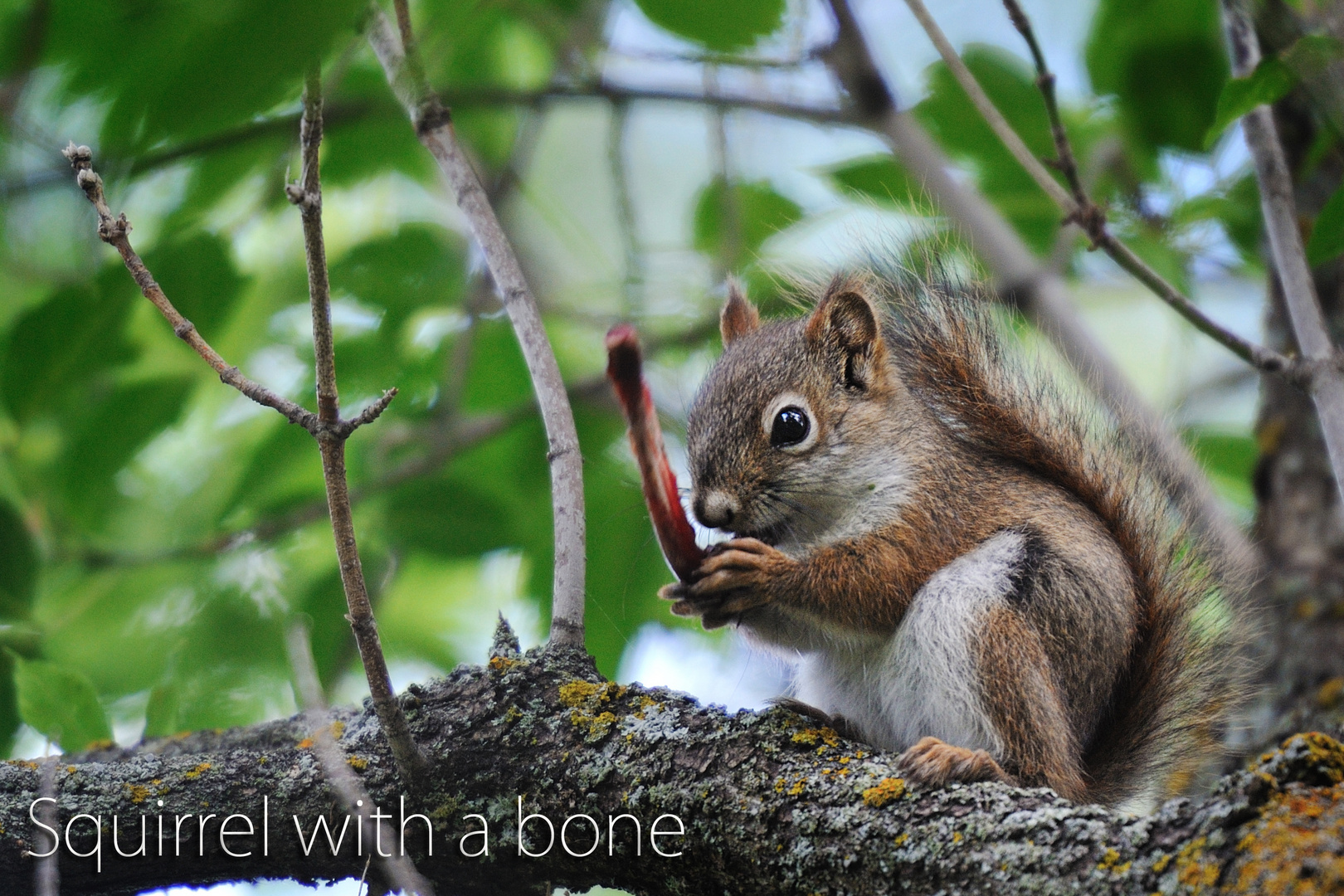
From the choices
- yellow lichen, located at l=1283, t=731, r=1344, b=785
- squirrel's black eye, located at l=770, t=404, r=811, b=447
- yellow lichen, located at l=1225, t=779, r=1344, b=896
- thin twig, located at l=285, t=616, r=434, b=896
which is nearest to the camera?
yellow lichen, located at l=1225, t=779, r=1344, b=896

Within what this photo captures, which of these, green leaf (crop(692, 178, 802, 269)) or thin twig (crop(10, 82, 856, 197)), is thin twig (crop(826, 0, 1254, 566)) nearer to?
thin twig (crop(10, 82, 856, 197))

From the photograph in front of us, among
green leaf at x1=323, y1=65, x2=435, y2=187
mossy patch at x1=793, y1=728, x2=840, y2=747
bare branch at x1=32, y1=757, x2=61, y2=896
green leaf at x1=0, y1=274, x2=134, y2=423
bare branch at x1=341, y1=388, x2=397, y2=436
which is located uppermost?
green leaf at x1=323, y1=65, x2=435, y2=187

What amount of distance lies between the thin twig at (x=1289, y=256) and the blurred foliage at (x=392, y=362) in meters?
0.13

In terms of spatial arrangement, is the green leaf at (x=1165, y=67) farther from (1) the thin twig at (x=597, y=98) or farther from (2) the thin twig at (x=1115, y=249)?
(2) the thin twig at (x=1115, y=249)

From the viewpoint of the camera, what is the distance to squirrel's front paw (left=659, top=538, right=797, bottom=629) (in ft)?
7.34

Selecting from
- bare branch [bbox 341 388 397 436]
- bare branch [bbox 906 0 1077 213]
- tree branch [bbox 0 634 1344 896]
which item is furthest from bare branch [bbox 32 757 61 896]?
bare branch [bbox 906 0 1077 213]

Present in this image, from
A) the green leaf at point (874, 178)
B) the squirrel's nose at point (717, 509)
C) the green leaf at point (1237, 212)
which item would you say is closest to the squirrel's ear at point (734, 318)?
the green leaf at point (874, 178)

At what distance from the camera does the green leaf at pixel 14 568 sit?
2564 mm

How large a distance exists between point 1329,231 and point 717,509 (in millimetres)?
1369

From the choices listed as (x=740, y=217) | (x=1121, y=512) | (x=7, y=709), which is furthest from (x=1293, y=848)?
(x=740, y=217)

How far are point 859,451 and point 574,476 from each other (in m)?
0.90

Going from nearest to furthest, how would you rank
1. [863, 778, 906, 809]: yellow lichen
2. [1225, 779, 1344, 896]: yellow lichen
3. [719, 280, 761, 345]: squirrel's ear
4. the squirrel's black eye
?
[1225, 779, 1344, 896]: yellow lichen → [863, 778, 906, 809]: yellow lichen → the squirrel's black eye → [719, 280, 761, 345]: squirrel's ear

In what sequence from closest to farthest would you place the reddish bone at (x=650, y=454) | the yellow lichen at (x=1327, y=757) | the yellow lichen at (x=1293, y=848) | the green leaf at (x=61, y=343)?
1. the yellow lichen at (x=1293, y=848)
2. the yellow lichen at (x=1327, y=757)
3. the reddish bone at (x=650, y=454)
4. the green leaf at (x=61, y=343)

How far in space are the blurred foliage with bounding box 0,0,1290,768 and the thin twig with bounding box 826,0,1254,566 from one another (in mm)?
117
